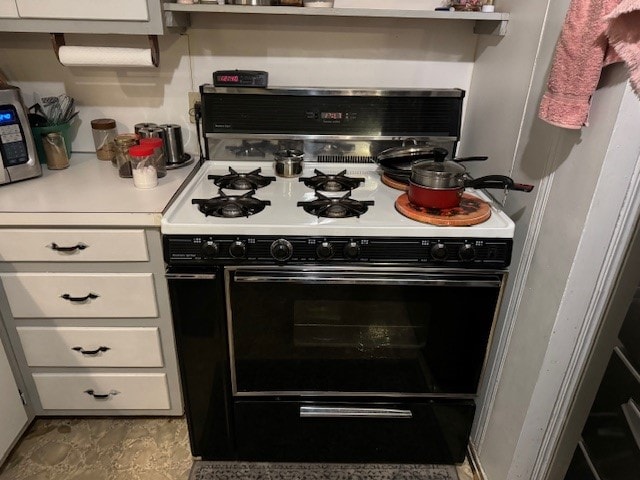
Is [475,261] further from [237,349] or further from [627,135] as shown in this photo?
[237,349]

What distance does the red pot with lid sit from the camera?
4.34 ft

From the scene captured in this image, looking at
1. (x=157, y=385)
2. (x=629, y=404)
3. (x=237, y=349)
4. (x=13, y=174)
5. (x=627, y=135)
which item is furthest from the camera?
(x=157, y=385)

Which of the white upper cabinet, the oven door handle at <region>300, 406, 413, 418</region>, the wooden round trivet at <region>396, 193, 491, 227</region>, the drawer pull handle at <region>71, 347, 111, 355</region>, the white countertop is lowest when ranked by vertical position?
the oven door handle at <region>300, 406, 413, 418</region>

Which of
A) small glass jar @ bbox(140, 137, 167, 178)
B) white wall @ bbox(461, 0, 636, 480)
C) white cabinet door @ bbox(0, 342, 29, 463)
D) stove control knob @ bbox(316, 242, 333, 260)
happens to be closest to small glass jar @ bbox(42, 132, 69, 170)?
small glass jar @ bbox(140, 137, 167, 178)

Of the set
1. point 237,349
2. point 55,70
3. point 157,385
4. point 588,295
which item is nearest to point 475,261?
point 588,295

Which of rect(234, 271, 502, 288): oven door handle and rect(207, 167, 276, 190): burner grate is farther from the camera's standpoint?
rect(207, 167, 276, 190): burner grate

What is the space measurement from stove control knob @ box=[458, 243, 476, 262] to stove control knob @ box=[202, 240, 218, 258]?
0.70 metres

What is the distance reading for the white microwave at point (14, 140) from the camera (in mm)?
1500

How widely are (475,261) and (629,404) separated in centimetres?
50

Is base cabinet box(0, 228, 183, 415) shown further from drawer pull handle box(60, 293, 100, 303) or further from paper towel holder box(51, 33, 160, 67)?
paper towel holder box(51, 33, 160, 67)

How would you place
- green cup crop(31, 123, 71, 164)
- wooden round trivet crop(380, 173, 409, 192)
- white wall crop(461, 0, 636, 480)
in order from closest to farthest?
1. white wall crop(461, 0, 636, 480)
2. wooden round trivet crop(380, 173, 409, 192)
3. green cup crop(31, 123, 71, 164)

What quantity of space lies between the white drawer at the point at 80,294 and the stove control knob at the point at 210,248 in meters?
0.30

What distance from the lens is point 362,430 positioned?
5.17 feet

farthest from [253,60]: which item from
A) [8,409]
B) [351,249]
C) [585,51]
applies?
[8,409]
